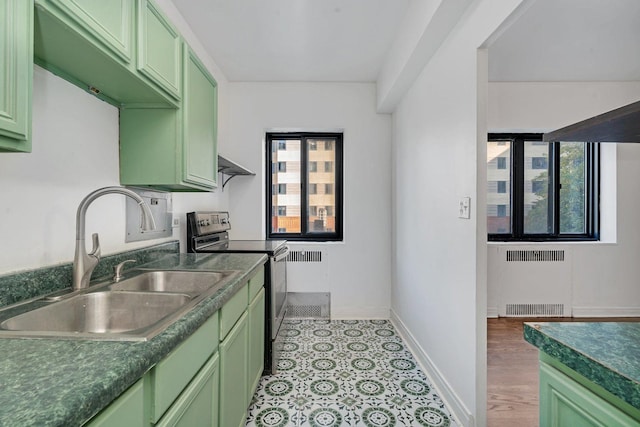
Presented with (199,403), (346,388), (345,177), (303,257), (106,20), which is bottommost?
(346,388)

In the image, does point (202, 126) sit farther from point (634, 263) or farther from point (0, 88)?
point (634, 263)

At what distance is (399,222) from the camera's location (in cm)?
→ 282

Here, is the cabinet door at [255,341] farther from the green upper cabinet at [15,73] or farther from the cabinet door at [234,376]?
the green upper cabinet at [15,73]

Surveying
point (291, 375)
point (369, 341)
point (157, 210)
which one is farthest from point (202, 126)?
point (369, 341)

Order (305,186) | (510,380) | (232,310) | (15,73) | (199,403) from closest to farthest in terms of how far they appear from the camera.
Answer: (15,73) → (199,403) → (232,310) → (510,380) → (305,186)

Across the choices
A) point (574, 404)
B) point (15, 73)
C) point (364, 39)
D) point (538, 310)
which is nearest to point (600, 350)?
point (574, 404)

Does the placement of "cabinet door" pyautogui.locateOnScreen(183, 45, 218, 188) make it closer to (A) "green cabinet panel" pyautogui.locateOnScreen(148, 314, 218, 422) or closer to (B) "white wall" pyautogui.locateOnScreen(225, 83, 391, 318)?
(A) "green cabinet panel" pyautogui.locateOnScreen(148, 314, 218, 422)

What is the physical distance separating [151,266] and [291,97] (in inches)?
86.8

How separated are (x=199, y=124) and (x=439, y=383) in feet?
7.16

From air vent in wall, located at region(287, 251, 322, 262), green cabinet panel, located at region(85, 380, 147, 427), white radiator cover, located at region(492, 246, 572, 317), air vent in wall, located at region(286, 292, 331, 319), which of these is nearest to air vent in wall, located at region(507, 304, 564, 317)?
white radiator cover, located at region(492, 246, 572, 317)

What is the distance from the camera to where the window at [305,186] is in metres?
3.29

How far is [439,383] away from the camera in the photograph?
1.82 meters

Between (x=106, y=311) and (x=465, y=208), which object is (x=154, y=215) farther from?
(x=465, y=208)

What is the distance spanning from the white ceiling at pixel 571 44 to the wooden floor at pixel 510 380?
7.51 ft
